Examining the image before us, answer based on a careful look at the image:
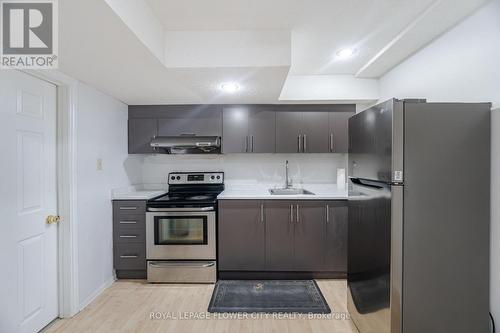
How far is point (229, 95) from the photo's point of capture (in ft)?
8.82

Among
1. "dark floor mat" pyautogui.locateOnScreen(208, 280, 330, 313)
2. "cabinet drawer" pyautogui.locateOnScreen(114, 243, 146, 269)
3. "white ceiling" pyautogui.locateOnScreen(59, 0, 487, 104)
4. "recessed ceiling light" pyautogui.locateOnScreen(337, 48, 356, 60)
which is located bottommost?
"dark floor mat" pyautogui.locateOnScreen(208, 280, 330, 313)

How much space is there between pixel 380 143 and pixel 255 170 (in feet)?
6.72

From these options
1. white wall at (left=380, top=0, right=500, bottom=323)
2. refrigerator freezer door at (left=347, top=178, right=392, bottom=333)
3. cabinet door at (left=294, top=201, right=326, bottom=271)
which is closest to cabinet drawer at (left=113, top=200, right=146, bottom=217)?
cabinet door at (left=294, top=201, right=326, bottom=271)

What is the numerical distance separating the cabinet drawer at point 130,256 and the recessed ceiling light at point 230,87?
6.50 feet

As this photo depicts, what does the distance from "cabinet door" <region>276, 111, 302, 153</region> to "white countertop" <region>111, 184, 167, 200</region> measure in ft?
5.67

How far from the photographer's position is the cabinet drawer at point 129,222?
277 cm

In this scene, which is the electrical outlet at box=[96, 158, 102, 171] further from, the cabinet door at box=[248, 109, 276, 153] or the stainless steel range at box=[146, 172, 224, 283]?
the cabinet door at box=[248, 109, 276, 153]

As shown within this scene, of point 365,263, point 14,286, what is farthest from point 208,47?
point 14,286

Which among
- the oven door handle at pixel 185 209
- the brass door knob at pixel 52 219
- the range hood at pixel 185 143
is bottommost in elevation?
the oven door handle at pixel 185 209

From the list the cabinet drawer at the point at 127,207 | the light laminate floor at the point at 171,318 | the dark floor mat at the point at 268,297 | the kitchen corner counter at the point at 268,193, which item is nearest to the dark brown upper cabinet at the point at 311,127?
the kitchen corner counter at the point at 268,193

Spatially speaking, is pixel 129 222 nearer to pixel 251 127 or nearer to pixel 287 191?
pixel 251 127

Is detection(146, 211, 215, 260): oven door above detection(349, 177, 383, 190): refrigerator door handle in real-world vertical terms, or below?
below

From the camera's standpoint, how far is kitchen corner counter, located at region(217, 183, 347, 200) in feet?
8.99

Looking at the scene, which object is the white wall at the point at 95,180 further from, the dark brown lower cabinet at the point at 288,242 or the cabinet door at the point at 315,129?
the cabinet door at the point at 315,129
